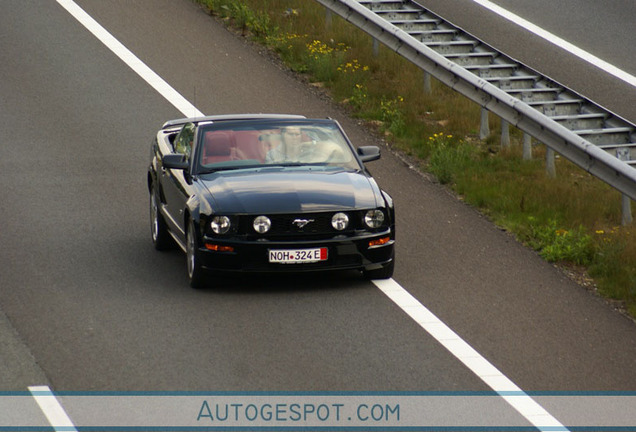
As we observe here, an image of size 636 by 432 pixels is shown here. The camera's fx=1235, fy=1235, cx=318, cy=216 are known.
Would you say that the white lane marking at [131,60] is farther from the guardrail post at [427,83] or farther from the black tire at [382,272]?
the black tire at [382,272]

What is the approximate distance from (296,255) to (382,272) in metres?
1.01

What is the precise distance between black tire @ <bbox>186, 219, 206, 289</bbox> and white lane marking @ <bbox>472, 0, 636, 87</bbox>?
10.3 metres

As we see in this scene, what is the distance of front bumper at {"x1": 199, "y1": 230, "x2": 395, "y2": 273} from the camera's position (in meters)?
10.9

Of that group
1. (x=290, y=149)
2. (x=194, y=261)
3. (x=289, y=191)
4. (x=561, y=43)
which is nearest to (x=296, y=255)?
(x=289, y=191)

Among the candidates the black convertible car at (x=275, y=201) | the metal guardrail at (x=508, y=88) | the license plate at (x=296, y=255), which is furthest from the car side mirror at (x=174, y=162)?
the metal guardrail at (x=508, y=88)

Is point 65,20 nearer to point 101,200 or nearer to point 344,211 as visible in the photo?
point 101,200

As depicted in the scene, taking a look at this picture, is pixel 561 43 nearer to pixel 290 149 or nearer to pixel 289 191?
pixel 290 149

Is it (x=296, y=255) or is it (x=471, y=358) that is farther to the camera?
(x=296, y=255)

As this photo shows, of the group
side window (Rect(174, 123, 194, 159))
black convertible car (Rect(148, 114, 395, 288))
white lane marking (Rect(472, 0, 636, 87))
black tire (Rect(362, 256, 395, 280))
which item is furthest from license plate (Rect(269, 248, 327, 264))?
white lane marking (Rect(472, 0, 636, 87))

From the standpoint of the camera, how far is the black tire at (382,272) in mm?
11461

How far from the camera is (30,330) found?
9977mm

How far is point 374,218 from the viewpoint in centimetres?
1120

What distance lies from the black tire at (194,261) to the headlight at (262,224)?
58cm

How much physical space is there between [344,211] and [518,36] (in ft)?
38.6
